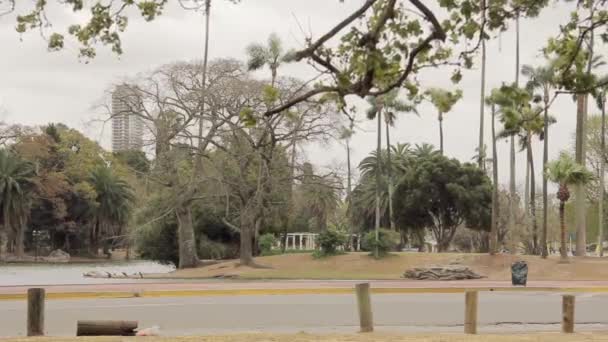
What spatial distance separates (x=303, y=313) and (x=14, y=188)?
54.4 metres

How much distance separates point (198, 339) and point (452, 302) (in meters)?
11.2

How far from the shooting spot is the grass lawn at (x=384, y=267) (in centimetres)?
4222

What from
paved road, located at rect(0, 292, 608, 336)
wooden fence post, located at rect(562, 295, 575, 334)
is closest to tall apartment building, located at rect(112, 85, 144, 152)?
paved road, located at rect(0, 292, 608, 336)

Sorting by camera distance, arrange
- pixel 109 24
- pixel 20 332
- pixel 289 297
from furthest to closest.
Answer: pixel 289 297 → pixel 20 332 → pixel 109 24

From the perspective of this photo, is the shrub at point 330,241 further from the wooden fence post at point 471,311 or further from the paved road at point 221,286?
the wooden fence post at point 471,311

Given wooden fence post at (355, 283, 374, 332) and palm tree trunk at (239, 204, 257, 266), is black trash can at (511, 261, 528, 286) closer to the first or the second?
wooden fence post at (355, 283, 374, 332)

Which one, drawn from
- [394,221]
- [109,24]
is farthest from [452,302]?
[394,221]

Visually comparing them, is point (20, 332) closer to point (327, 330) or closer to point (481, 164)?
point (327, 330)

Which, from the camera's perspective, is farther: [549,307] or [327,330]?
[549,307]

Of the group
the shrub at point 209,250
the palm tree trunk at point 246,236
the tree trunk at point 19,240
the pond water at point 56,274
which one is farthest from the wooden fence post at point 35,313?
the tree trunk at point 19,240

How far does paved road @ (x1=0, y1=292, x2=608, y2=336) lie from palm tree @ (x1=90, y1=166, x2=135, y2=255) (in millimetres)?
57968

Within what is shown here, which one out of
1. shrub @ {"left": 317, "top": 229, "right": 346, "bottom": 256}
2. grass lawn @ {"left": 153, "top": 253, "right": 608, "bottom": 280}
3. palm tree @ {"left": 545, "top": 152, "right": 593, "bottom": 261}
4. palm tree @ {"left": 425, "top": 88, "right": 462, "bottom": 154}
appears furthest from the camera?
shrub @ {"left": 317, "top": 229, "right": 346, "bottom": 256}

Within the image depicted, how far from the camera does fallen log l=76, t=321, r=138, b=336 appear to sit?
14875 mm

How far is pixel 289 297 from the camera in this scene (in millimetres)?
25391
